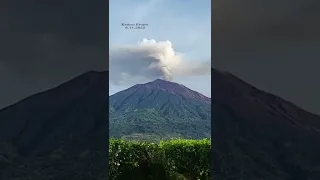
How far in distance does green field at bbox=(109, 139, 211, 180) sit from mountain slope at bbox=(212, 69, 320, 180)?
1532 mm

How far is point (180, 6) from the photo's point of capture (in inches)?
290

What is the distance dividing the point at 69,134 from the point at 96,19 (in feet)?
3.58

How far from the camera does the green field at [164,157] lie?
613 cm

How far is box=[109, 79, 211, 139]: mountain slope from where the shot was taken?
7.37 metres

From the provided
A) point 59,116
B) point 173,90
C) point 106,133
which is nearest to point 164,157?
point 173,90

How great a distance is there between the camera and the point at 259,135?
4.66m

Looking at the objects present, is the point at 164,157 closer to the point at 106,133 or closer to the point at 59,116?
the point at 106,133

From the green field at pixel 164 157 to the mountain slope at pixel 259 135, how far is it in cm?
153

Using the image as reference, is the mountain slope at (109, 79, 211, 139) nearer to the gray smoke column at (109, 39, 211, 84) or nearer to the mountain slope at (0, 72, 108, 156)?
the gray smoke column at (109, 39, 211, 84)

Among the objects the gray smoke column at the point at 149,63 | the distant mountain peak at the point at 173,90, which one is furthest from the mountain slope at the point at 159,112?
the gray smoke column at the point at 149,63

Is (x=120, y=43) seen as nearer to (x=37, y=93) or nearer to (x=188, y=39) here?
(x=188, y=39)

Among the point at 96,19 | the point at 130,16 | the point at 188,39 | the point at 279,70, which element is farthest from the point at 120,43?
the point at 279,70

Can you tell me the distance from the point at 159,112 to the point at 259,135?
3092mm

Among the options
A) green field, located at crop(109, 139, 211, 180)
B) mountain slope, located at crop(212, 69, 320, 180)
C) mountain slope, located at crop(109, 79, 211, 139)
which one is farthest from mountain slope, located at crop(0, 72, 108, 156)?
mountain slope, located at crop(109, 79, 211, 139)
